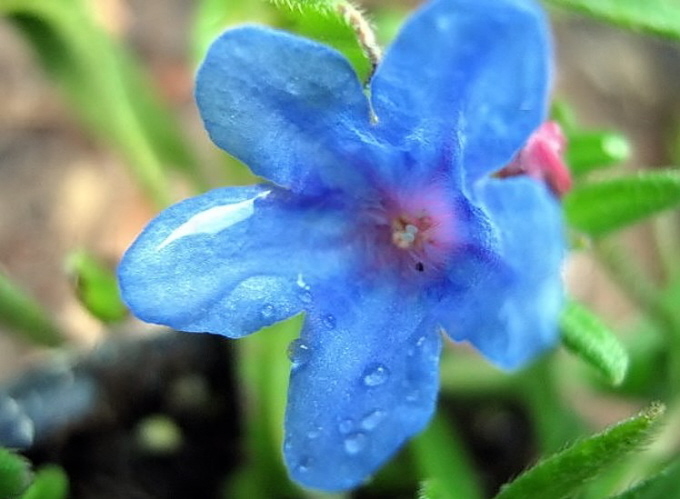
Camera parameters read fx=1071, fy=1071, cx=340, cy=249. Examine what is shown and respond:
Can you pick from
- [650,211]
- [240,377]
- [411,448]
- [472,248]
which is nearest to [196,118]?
[240,377]

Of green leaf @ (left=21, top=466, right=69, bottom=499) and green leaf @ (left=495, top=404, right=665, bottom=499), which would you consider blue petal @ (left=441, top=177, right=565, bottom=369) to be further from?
green leaf @ (left=21, top=466, right=69, bottom=499)

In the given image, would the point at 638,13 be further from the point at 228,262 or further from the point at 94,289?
the point at 94,289

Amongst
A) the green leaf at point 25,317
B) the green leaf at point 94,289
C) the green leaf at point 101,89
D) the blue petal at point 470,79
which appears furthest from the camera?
the green leaf at point 101,89

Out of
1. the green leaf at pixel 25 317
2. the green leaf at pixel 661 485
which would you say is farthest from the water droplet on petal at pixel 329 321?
the green leaf at pixel 25 317

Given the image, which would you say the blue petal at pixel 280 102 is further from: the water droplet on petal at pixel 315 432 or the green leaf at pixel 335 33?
the water droplet on petal at pixel 315 432

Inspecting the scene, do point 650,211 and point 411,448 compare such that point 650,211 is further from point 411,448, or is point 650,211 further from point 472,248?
point 411,448

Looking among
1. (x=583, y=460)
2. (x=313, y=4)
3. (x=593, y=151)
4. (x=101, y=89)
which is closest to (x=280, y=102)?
(x=313, y=4)
